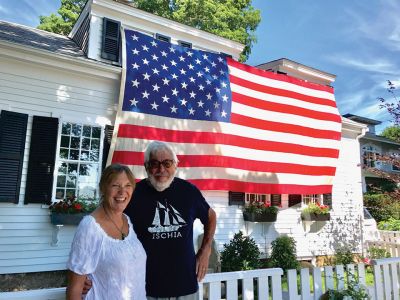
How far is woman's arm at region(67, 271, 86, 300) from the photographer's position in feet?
5.43

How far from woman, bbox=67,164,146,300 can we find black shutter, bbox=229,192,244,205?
24.7 feet

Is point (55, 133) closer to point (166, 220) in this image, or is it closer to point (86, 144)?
point (86, 144)

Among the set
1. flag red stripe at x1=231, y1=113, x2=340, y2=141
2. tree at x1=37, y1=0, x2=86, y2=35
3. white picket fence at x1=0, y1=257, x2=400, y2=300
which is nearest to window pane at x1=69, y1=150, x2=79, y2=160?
flag red stripe at x1=231, y1=113, x2=340, y2=141

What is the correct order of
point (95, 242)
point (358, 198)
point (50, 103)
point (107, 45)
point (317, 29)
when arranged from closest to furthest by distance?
point (95, 242) < point (50, 103) < point (107, 45) < point (358, 198) < point (317, 29)

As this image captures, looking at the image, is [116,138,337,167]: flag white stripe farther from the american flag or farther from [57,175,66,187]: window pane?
[57,175,66,187]: window pane

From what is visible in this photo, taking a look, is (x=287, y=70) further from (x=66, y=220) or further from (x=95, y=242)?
(x=95, y=242)

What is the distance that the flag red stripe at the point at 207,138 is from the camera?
24.8 ft

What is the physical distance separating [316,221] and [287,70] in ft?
18.8

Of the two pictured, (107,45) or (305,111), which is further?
(305,111)

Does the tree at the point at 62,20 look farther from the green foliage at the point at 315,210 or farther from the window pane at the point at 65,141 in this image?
the green foliage at the point at 315,210

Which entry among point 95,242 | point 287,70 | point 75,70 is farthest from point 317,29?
point 95,242

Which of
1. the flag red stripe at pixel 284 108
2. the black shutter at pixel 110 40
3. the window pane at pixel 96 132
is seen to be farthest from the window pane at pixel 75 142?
the flag red stripe at pixel 284 108

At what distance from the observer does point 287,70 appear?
505 inches

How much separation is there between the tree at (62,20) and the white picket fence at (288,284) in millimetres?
18462
